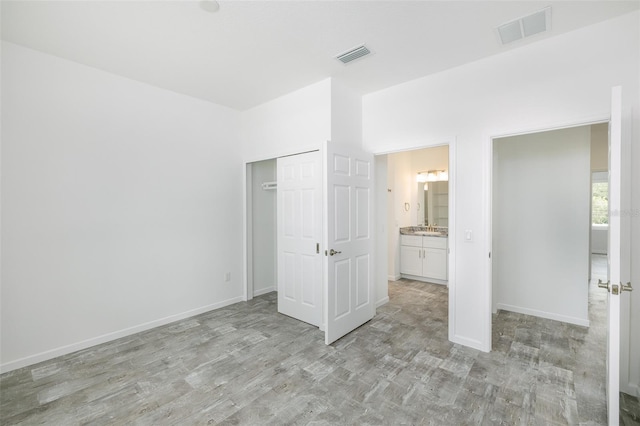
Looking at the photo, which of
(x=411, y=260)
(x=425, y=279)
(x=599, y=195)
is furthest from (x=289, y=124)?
(x=599, y=195)

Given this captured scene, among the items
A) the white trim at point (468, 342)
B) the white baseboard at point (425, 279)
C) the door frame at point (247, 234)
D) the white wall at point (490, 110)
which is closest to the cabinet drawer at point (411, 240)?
the white baseboard at point (425, 279)

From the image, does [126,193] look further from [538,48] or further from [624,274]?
[624,274]

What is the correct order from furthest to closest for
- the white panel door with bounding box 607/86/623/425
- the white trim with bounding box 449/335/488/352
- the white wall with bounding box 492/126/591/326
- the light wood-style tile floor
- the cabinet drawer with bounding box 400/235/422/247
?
the cabinet drawer with bounding box 400/235/422/247, the white wall with bounding box 492/126/591/326, the white trim with bounding box 449/335/488/352, the light wood-style tile floor, the white panel door with bounding box 607/86/623/425

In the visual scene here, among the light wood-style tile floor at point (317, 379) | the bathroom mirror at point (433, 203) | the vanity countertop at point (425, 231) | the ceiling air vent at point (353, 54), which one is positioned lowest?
the light wood-style tile floor at point (317, 379)

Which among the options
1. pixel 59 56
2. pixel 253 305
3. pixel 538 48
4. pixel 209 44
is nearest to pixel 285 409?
pixel 253 305

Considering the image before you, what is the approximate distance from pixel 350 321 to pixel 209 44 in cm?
331

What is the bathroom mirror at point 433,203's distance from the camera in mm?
5801

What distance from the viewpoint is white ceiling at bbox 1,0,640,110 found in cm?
214

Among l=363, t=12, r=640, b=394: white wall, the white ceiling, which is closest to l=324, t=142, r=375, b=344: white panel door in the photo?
l=363, t=12, r=640, b=394: white wall

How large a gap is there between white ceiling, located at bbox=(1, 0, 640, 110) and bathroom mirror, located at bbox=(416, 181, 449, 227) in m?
3.11

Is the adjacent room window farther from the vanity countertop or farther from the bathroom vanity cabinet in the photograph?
the bathroom vanity cabinet

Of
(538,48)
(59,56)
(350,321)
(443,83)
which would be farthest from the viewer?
(350,321)

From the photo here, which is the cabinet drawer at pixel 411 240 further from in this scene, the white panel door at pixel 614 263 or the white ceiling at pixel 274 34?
the white panel door at pixel 614 263

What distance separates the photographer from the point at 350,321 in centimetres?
337
